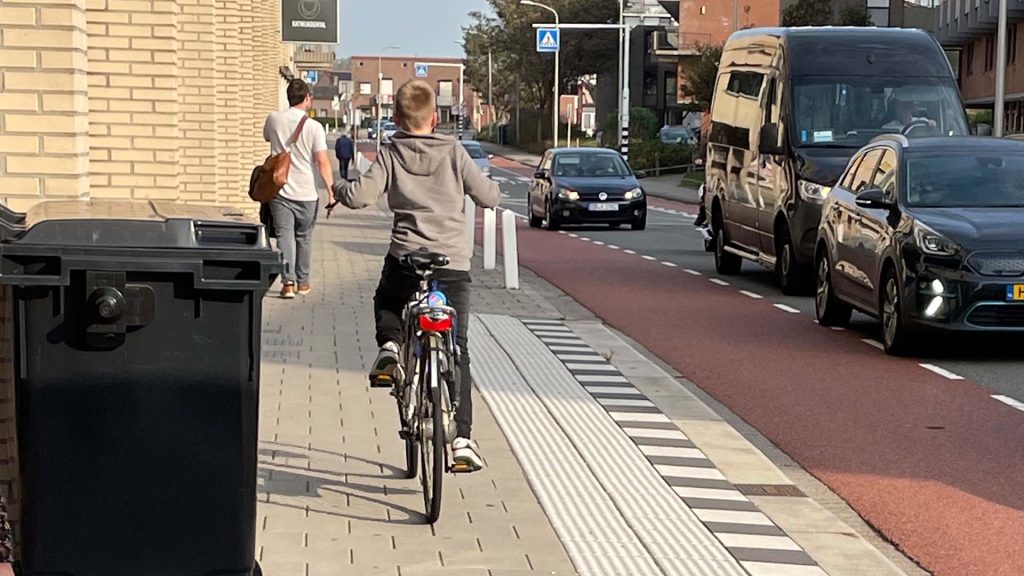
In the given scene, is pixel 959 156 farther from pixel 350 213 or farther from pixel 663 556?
pixel 350 213

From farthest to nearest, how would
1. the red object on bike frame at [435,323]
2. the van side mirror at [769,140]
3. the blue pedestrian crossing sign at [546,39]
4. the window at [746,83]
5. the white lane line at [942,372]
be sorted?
the blue pedestrian crossing sign at [546,39], the window at [746,83], the van side mirror at [769,140], the white lane line at [942,372], the red object on bike frame at [435,323]

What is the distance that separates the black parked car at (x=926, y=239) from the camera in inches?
491

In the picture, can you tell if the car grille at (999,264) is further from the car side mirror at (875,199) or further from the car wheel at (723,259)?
the car wheel at (723,259)

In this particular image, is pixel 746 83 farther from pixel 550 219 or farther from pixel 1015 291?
pixel 550 219

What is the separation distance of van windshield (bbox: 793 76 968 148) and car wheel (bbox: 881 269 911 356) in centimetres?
528

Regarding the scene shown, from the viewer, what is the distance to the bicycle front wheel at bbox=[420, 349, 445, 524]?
681 centimetres

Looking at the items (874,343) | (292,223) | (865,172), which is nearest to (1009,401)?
(874,343)

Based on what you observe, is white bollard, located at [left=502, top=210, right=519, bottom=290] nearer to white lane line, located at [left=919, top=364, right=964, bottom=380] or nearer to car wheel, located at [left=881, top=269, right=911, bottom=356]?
car wheel, located at [left=881, top=269, right=911, bottom=356]

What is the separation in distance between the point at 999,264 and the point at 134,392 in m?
8.68

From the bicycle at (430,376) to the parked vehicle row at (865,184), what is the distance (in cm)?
619

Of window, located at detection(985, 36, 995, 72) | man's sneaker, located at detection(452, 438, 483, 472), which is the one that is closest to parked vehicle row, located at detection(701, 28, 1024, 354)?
man's sneaker, located at detection(452, 438, 483, 472)

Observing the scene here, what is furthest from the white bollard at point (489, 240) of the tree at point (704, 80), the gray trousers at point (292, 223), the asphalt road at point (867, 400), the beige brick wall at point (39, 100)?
the tree at point (704, 80)

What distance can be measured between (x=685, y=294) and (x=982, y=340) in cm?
500

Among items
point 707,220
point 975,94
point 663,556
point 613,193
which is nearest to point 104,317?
point 663,556
